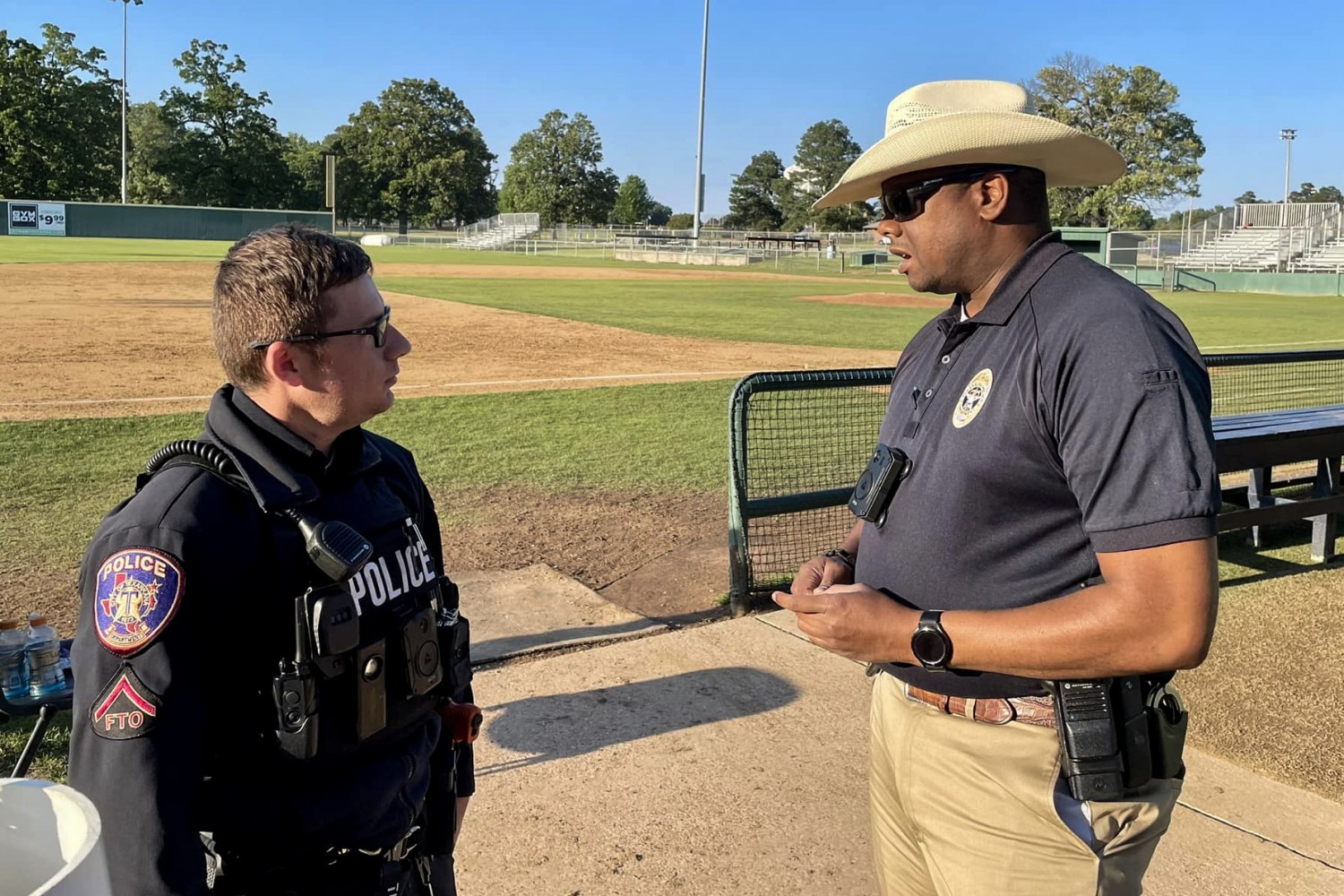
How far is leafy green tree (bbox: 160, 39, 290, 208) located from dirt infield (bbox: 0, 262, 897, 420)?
2625 inches

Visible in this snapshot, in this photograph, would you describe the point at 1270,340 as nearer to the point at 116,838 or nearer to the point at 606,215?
the point at 116,838

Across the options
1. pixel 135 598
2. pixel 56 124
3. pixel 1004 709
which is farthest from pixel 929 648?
pixel 56 124

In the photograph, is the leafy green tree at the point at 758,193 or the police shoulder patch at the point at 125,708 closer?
the police shoulder patch at the point at 125,708

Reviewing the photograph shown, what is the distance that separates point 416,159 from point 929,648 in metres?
108

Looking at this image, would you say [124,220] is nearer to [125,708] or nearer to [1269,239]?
[1269,239]

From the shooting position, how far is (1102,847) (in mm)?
1859

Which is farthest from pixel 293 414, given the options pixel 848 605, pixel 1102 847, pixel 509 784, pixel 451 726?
pixel 509 784

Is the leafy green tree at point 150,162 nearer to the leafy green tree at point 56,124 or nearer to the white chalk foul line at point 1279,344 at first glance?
the leafy green tree at point 56,124

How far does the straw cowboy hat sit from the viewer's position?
6.38 feet

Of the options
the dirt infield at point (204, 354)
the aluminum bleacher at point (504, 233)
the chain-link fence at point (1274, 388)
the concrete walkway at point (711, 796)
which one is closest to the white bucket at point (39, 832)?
the concrete walkway at point (711, 796)

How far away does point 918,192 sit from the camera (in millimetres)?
2059

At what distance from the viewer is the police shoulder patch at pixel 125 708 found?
60.5 inches

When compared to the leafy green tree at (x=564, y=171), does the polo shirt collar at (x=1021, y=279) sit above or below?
below

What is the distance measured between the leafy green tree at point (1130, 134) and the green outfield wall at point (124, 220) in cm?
4859
